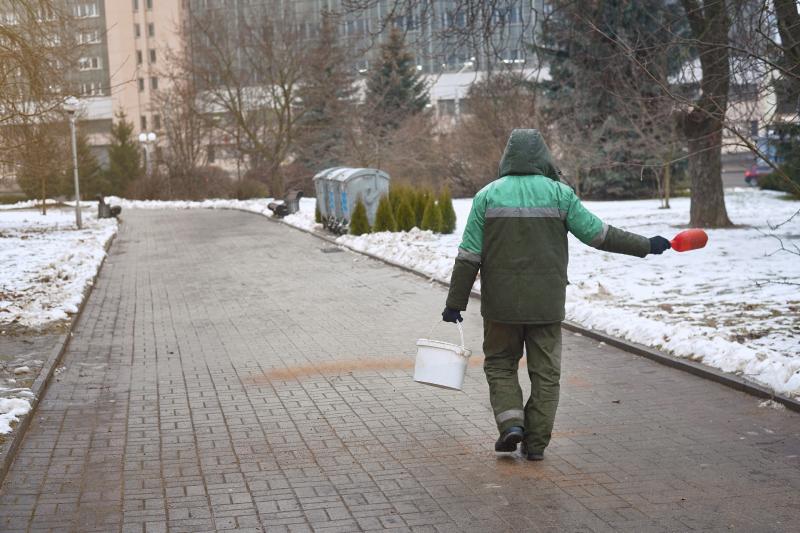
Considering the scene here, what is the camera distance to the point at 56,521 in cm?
514

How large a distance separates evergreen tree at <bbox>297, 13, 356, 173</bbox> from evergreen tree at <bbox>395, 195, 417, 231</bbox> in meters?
20.9

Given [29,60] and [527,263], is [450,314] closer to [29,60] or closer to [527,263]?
[527,263]

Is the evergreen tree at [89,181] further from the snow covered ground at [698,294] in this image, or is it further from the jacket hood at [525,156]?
the jacket hood at [525,156]

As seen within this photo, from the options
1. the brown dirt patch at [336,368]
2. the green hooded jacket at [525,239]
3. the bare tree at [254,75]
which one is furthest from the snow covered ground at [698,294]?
the bare tree at [254,75]

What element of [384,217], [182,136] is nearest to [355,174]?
[384,217]

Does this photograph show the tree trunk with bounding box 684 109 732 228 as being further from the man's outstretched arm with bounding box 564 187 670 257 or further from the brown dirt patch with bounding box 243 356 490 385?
the man's outstretched arm with bounding box 564 187 670 257

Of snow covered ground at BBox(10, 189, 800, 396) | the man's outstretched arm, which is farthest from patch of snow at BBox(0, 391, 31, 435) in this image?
snow covered ground at BBox(10, 189, 800, 396)

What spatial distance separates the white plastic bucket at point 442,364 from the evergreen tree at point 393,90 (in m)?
37.1

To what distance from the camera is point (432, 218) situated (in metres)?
23.3

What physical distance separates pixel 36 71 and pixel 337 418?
10.1 m

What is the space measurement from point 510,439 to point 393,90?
147 feet

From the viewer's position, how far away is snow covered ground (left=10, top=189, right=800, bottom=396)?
A: 343 inches

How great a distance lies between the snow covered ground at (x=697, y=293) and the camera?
8.72m

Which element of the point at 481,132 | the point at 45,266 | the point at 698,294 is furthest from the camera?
the point at 481,132
